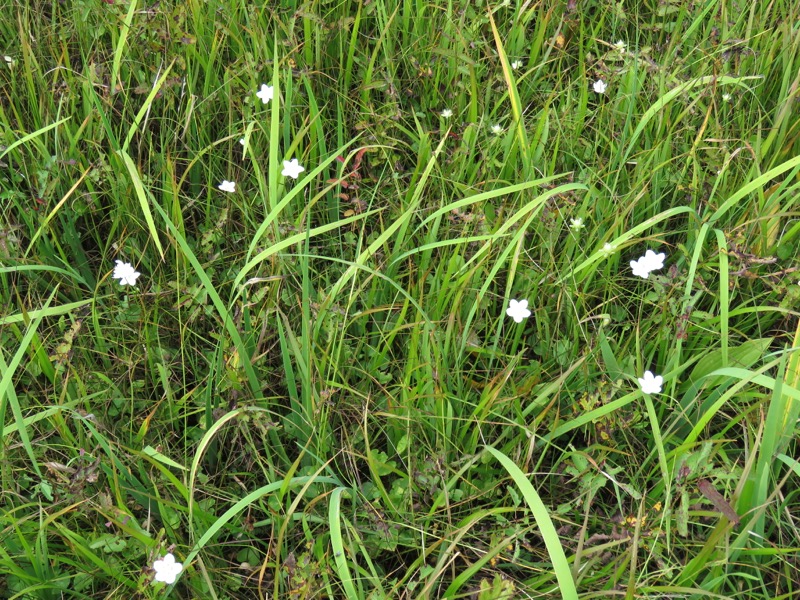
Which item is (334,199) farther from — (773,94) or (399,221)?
(773,94)

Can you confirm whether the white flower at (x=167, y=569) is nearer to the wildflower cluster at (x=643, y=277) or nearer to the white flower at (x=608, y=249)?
the wildflower cluster at (x=643, y=277)

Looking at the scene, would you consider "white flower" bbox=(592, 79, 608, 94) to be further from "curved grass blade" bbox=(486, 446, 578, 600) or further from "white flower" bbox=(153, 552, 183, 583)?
"white flower" bbox=(153, 552, 183, 583)

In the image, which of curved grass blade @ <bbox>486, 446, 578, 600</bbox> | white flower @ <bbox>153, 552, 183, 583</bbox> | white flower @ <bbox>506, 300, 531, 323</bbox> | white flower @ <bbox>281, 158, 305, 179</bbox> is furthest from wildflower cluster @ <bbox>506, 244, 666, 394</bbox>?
white flower @ <bbox>153, 552, 183, 583</bbox>

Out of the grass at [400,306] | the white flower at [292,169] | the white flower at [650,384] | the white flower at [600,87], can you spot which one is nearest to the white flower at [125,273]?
the grass at [400,306]

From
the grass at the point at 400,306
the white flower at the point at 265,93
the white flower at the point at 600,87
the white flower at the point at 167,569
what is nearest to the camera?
the white flower at the point at 167,569

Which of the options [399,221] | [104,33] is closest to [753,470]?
[399,221]

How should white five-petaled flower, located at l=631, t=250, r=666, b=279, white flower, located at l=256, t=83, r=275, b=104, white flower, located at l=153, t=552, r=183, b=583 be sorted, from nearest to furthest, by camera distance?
white flower, located at l=153, t=552, r=183, b=583, white five-petaled flower, located at l=631, t=250, r=666, b=279, white flower, located at l=256, t=83, r=275, b=104
